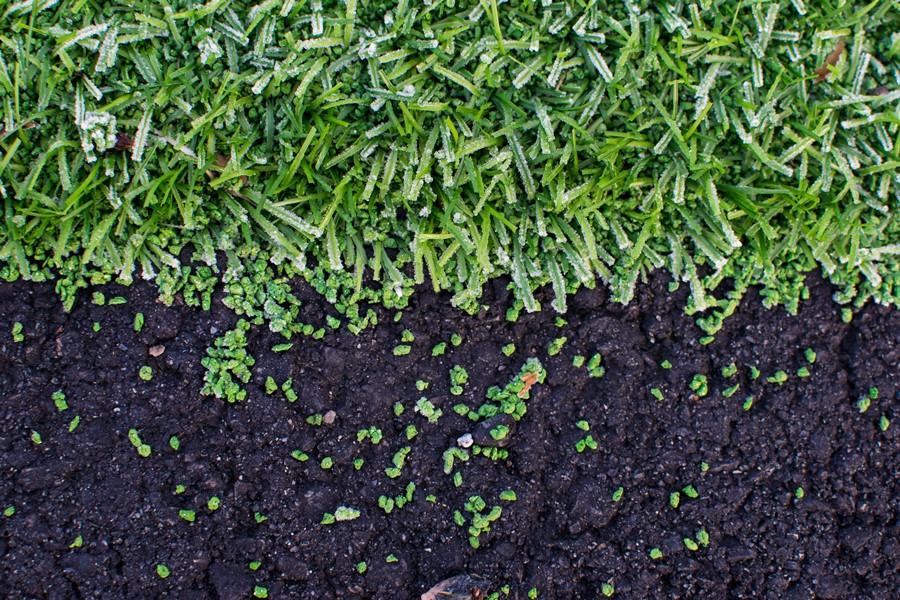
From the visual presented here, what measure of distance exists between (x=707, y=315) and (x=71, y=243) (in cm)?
172

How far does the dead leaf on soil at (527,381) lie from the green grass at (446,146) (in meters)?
0.21

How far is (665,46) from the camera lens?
2080 millimetres

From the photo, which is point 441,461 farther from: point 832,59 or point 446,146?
point 832,59

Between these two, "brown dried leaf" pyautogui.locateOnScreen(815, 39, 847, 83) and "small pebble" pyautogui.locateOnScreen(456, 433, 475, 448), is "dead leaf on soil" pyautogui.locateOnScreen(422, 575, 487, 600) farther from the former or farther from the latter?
"brown dried leaf" pyautogui.locateOnScreen(815, 39, 847, 83)

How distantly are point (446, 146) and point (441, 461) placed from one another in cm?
81

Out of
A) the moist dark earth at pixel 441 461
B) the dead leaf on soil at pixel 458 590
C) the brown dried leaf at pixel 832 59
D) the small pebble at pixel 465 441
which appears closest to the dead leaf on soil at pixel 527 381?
the moist dark earth at pixel 441 461

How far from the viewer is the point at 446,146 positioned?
1.96m

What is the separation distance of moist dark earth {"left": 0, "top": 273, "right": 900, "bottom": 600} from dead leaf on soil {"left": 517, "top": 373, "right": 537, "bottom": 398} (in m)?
0.03

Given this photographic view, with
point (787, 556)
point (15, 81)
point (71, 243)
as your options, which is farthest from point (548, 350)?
point (15, 81)

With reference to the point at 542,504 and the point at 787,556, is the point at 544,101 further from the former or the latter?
the point at 787,556

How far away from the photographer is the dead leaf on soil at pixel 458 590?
1.80m

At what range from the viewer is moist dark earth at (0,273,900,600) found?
1.80 meters

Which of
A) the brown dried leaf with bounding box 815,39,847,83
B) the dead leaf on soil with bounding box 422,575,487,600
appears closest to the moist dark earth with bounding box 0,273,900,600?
the dead leaf on soil with bounding box 422,575,487,600

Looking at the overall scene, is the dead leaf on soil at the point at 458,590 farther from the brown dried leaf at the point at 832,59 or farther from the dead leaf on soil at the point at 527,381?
the brown dried leaf at the point at 832,59
